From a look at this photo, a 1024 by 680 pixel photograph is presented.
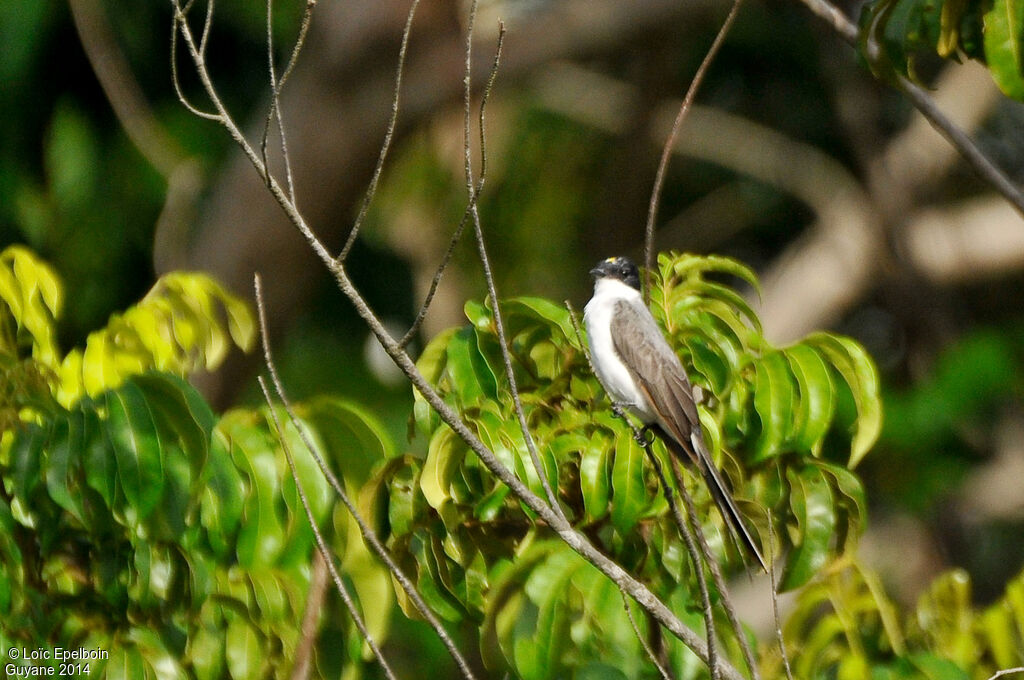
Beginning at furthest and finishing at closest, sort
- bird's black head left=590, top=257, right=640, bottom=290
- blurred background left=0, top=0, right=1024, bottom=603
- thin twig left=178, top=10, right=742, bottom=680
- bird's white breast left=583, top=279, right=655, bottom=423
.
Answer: blurred background left=0, top=0, right=1024, bottom=603, bird's black head left=590, top=257, right=640, bottom=290, bird's white breast left=583, top=279, right=655, bottom=423, thin twig left=178, top=10, right=742, bottom=680

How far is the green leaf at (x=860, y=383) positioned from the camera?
3305mm

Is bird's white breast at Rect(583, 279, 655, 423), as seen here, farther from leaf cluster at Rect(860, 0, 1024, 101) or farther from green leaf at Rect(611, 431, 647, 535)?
leaf cluster at Rect(860, 0, 1024, 101)

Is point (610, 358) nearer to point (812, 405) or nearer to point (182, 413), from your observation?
point (812, 405)

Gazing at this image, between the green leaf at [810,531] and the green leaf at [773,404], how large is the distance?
14 cm

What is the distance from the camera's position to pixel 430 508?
312 cm

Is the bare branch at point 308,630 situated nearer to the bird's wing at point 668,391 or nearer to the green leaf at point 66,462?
the green leaf at point 66,462

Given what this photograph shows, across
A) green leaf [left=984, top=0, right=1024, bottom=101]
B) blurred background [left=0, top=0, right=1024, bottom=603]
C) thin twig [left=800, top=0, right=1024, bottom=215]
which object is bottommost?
blurred background [left=0, top=0, right=1024, bottom=603]

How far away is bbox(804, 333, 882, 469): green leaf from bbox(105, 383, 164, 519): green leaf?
1.73 m

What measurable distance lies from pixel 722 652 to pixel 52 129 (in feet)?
21.5

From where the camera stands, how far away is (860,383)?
10.9ft

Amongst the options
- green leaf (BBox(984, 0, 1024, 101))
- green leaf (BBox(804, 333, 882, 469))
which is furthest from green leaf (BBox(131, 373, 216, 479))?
green leaf (BBox(984, 0, 1024, 101))

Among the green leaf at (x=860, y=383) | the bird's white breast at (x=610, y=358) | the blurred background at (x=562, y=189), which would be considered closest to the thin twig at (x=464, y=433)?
the green leaf at (x=860, y=383)

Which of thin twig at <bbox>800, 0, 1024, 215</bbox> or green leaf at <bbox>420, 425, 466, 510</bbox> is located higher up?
thin twig at <bbox>800, 0, 1024, 215</bbox>

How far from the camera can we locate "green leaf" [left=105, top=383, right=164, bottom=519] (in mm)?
2965
